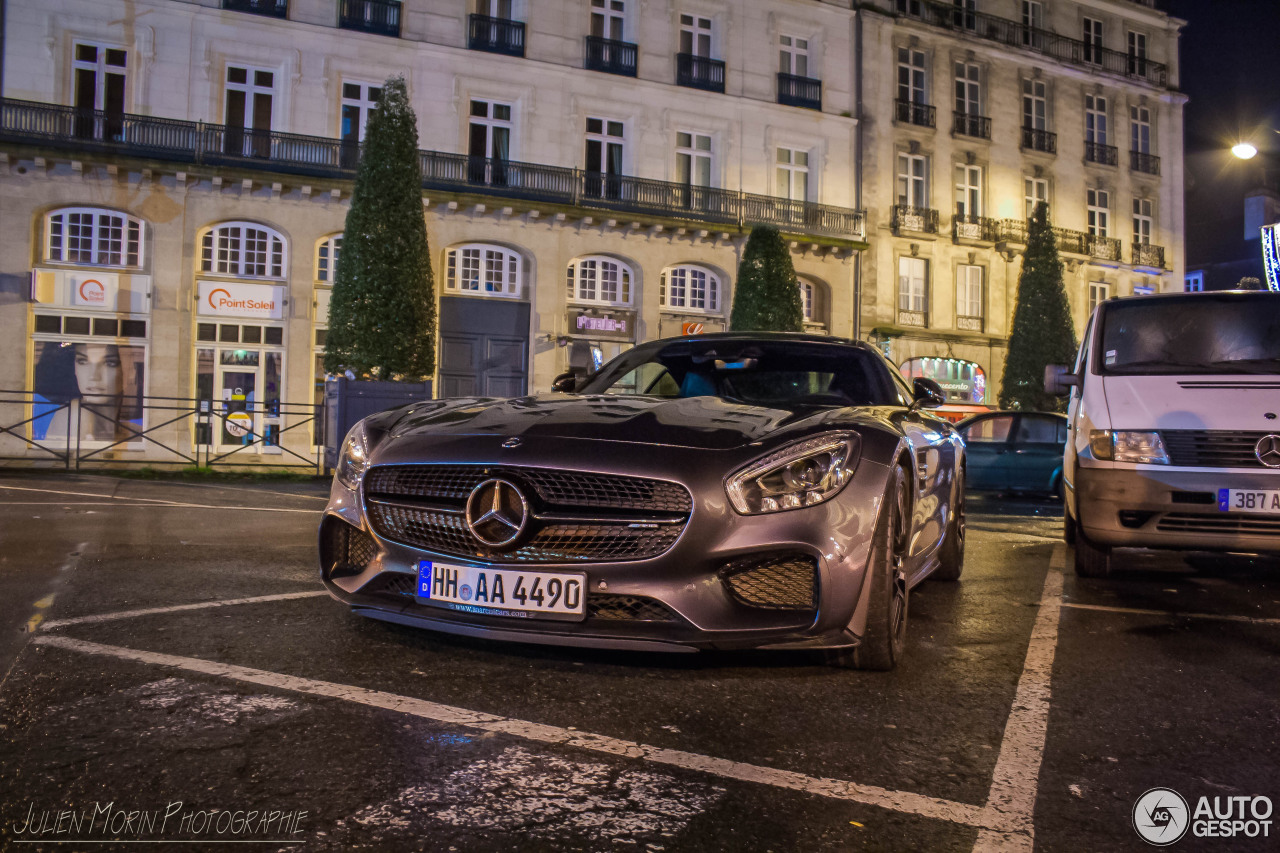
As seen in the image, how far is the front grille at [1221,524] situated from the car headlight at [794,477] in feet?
11.0

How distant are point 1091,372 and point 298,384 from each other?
21057 mm

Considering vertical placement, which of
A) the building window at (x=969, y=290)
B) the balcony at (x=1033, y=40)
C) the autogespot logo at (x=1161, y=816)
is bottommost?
the autogespot logo at (x=1161, y=816)

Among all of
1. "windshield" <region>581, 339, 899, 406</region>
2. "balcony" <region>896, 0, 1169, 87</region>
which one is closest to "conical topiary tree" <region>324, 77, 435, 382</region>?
"windshield" <region>581, 339, 899, 406</region>

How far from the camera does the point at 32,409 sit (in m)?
21.9

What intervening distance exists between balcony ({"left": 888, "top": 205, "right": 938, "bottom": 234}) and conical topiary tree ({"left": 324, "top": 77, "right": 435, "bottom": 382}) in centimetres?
1751

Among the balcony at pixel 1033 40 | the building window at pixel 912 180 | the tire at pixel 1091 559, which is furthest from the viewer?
the balcony at pixel 1033 40

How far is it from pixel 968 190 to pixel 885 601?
33663 millimetres

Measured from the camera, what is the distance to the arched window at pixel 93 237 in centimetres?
2269

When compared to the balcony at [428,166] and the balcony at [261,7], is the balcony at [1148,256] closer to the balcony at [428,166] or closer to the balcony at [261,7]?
the balcony at [428,166]

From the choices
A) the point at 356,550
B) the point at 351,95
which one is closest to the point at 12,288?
the point at 351,95

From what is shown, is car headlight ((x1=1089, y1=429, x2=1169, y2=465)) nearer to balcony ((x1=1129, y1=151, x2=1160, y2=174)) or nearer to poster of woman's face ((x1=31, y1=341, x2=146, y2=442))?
poster of woman's face ((x1=31, y1=341, x2=146, y2=442))

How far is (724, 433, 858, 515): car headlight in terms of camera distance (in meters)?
3.23

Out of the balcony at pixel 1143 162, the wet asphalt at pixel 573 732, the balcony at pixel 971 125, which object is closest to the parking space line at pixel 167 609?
the wet asphalt at pixel 573 732

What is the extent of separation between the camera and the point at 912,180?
33.1 meters
